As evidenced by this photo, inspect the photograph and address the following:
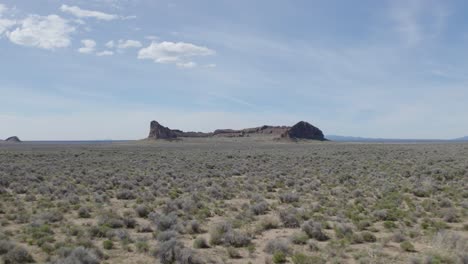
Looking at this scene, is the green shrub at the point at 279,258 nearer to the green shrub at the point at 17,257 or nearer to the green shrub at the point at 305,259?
the green shrub at the point at 305,259

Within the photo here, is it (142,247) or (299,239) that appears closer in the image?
(142,247)

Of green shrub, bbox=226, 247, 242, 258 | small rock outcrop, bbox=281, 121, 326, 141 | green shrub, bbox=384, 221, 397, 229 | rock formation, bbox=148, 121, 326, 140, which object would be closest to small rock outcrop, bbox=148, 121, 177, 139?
rock formation, bbox=148, 121, 326, 140

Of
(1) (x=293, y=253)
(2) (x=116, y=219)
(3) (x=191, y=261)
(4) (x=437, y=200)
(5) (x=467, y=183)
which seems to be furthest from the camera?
(5) (x=467, y=183)

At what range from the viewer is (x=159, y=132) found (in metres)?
133

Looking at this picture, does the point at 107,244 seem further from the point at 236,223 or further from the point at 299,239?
the point at 299,239

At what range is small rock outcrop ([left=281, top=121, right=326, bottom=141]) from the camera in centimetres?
13225

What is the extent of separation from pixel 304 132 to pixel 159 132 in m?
49.9

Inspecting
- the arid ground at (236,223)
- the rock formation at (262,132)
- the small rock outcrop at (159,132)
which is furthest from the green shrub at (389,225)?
the small rock outcrop at (159,132)

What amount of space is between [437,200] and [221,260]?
→ 11874mm

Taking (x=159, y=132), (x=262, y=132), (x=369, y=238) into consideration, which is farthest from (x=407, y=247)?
(x=262, y=132)

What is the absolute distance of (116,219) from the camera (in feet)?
43.2

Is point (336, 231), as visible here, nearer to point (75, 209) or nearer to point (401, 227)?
point (401, 227)

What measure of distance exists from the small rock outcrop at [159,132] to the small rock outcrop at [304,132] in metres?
40.8

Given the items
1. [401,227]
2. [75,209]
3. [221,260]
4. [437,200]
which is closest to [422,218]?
[401,227]
